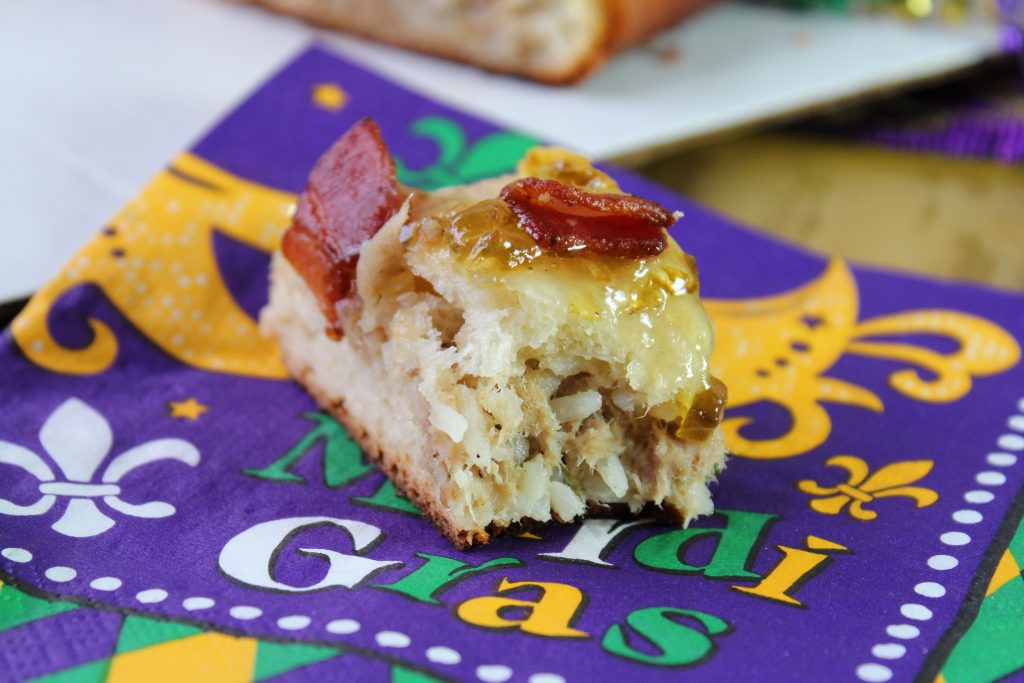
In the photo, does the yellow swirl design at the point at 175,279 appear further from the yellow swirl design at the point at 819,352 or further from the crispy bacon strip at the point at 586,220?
the yellow swirl design at the point at 819,352

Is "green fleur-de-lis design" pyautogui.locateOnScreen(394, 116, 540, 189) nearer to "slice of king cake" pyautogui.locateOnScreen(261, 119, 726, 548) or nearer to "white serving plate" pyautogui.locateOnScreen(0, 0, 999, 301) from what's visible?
"white serving plate" pyautogui.locateOnScreen(0, 0, 999, 301)

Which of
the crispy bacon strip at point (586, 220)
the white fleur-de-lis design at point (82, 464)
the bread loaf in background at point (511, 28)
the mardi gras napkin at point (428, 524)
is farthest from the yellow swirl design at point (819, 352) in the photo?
the bread loaf in background at point (511, 28)

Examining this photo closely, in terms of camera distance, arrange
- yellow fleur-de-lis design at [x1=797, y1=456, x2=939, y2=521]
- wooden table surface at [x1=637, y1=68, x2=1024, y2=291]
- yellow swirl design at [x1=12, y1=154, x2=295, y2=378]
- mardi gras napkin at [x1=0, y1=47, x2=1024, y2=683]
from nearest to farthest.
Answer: mardi gras napkin at [x1=0, y1=47, x2=1024, y2=683] → yellow fleur-de-lis design at [x1=797, y1=456, x2=939, y2=521] → yellow swirl design at [x1=12, y1=154, x2=295, y2=378] → wooden table surface at [x1=637, y1=68, x2=1024, y2=291]

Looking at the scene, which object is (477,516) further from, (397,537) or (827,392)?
(827,392)

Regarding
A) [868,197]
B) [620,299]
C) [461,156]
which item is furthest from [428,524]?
[868,197]

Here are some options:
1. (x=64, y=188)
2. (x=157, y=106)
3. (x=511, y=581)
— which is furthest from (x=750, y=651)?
(x=157, y=106)

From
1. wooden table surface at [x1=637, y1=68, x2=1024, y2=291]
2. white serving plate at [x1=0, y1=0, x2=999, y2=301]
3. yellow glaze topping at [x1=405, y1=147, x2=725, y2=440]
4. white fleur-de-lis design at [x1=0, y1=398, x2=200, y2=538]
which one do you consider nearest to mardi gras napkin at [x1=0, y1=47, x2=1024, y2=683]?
white fleur-de-lis design at [x1=0, y1=398, x2=200, y2=538]

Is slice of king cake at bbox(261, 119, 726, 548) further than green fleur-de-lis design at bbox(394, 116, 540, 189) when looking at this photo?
No

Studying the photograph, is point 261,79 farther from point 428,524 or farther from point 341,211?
point 428,524
